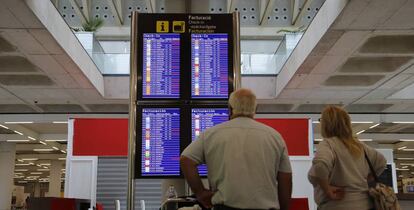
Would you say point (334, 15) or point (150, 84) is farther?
point (334, 15)

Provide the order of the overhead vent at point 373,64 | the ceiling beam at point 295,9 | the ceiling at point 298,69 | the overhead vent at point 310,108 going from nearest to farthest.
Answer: the ceiling at point 298,69, the overhead vent at point 373,64, the overhead vent at point 310,108, the ceiling beam at point 295,9

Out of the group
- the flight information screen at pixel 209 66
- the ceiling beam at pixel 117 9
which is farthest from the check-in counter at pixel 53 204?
the ceiling beam at pixel 117 9

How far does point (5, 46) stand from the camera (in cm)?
1322

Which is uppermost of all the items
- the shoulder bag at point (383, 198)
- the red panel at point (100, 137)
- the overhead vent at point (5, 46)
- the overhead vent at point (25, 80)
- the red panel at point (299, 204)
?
the overhead vent at point (5, 46)

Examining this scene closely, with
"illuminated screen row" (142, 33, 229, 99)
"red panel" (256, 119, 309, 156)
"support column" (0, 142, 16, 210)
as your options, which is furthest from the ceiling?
"red panel" (256, 119, 309, 156)

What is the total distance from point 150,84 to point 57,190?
1322 inches

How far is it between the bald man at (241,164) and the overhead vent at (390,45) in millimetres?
10412

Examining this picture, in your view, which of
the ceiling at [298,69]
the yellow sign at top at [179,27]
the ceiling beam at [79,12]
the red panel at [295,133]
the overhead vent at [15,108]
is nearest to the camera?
the yellow sign at top at [179,27]

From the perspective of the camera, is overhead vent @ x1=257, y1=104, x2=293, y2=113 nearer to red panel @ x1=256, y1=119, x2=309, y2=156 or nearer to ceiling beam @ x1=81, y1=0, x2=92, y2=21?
red panel @ x1=256, y1=119, x2=309, y2=156

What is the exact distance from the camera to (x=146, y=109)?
168 inches

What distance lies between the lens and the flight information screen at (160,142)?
4152 mm

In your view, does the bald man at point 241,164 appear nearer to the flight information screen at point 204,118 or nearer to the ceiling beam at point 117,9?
the flight information screen at point 204,118

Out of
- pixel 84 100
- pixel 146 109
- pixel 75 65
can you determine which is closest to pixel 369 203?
pixel 146 109

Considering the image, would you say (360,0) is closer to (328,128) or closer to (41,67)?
(328,128)
